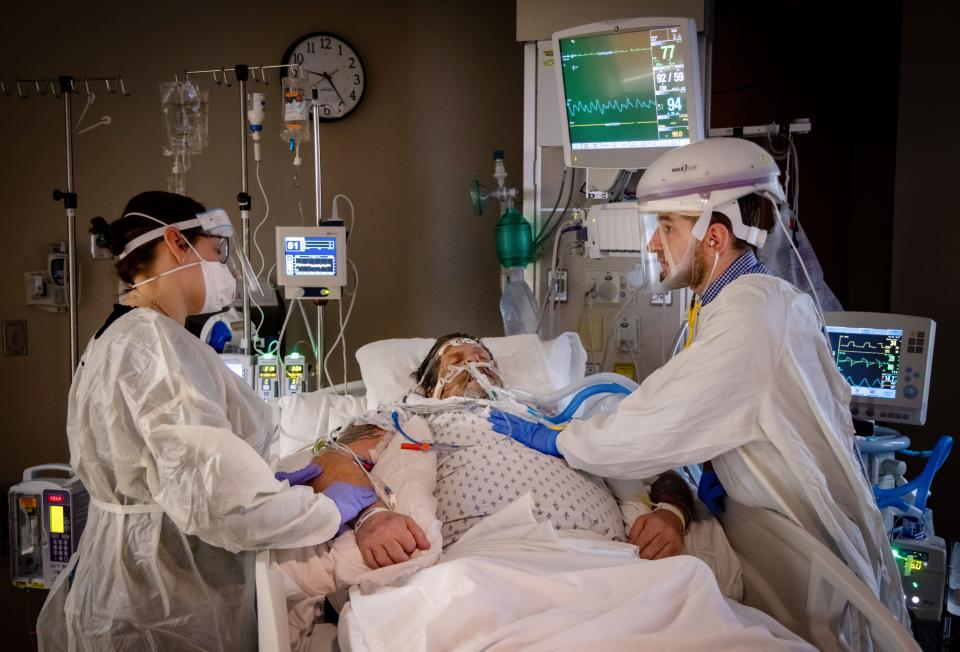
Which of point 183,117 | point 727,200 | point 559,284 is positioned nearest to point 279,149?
point 183,117

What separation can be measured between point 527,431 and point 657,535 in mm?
447

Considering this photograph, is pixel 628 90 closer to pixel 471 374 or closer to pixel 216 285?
pixel 471 374

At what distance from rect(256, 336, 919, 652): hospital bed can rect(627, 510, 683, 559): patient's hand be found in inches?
6.3

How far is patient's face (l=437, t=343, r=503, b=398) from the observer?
255cm

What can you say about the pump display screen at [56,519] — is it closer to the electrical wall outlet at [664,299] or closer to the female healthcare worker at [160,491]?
the female healthcare worker at [160,491]

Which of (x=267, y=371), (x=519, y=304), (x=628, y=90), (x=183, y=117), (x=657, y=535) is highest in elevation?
(x=628, y=90)

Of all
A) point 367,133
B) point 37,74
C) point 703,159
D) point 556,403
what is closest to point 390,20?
point 367,133

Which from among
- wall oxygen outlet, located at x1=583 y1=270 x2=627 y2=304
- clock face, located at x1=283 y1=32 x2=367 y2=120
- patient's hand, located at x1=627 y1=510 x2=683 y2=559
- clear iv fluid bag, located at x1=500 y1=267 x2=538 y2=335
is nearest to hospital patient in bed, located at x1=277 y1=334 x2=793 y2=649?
patient's hand, located at x1=627 y1=510 x2=683 y2=559

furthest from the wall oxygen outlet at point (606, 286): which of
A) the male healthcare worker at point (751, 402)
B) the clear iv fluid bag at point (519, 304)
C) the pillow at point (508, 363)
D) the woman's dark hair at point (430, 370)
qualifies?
the male healthcare worker at point (751, 402)

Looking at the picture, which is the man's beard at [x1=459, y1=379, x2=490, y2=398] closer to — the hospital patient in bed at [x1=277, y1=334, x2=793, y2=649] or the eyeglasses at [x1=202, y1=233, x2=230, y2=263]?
the hospital patient in bed at [x1=277, y1=334, x2=793, y2=649]

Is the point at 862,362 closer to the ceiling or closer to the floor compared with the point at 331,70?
closer to the floor

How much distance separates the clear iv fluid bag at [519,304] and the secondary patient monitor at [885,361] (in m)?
1.18

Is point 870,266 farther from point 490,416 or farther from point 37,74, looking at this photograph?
point 37,74

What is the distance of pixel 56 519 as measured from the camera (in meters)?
2.36
